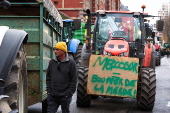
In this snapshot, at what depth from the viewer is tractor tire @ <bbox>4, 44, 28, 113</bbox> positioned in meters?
3.71

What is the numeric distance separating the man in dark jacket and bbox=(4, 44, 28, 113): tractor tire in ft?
3.14

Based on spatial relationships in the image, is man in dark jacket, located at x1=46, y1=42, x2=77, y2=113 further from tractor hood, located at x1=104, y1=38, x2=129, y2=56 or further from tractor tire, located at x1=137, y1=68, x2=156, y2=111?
tractor hood, located at x1=104, y1=38, x2=129, y2=56

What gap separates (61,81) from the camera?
567 centimetres

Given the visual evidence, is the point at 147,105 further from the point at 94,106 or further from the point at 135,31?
the point at 135,31

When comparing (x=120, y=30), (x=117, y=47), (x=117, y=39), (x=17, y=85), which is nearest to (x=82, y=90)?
(x=117, y=47)

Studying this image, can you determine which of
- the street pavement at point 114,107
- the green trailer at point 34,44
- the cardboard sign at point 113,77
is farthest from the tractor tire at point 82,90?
the green trailer at point 34,44

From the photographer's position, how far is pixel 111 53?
8.92m

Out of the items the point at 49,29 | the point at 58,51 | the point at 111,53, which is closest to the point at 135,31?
the point at 111,53

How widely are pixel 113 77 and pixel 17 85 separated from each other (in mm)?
4532

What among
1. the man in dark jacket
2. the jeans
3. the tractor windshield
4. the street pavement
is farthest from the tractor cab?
the jeans

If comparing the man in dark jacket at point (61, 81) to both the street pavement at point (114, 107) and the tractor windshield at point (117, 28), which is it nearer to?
the street pavement at point (114, 107)

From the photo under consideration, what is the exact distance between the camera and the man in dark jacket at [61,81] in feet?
18.5

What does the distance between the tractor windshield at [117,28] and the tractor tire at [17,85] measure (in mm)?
5227

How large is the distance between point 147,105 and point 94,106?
1416mm
